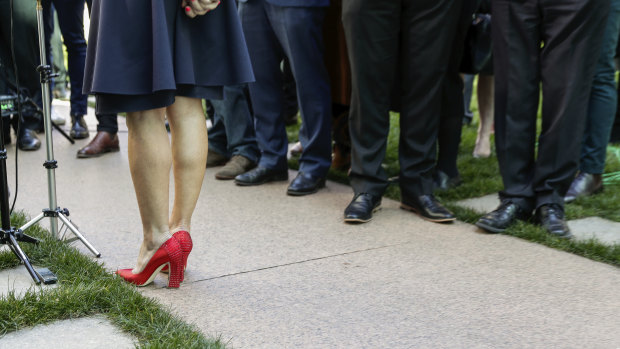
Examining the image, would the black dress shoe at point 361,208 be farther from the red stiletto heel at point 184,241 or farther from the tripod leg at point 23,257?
the tripod leg at point 23,257

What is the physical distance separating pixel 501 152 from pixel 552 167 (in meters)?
Result: 0.27

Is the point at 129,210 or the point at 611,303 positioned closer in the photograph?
the point at 611,303

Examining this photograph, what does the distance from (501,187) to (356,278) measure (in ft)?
5.57

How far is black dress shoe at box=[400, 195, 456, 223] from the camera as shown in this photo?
3381mm

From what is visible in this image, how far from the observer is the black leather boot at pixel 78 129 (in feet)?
18.0

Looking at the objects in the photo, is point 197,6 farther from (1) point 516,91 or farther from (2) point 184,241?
(1) point 516,91

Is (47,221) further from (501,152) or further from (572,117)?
(572,117)

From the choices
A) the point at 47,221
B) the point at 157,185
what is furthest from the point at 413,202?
the point at 47,221

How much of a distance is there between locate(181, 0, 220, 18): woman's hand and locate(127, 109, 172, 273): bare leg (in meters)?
0.36

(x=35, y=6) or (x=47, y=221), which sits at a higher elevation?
(x=35, y=6)

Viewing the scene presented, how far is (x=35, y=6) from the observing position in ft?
9.22

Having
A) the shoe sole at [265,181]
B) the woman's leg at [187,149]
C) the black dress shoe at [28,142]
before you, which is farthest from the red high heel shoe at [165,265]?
the black dress shoe at [28,142]

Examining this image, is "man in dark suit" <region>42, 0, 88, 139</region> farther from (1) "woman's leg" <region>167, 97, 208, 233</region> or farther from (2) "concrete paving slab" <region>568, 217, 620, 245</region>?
(2) "concrete paving slab" <region>568, 217, 620, 245</region>

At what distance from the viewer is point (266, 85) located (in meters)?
4.24
